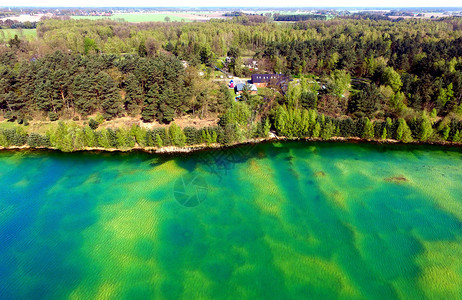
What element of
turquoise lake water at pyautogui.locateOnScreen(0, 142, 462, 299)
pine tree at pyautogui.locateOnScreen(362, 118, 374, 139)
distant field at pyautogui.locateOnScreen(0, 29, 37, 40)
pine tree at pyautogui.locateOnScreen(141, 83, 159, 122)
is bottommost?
turquoise lake water at pyautogui.locateOnScreen(0, 142, 462, 299)

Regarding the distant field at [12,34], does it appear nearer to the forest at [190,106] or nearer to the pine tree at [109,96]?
the forest at [190,106]

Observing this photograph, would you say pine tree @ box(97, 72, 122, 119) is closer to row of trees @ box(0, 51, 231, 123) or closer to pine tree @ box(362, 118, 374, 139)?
row of trees @ box(0, 51, 231, 123)

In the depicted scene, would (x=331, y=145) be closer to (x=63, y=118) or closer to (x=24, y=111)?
(x=63, y=118)

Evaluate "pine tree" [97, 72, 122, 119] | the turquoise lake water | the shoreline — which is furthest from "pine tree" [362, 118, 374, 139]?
"pine tree" [97, 72, 122, 119]

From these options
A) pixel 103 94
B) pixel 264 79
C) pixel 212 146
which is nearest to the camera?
pixel 212 146

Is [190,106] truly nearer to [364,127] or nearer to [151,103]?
[151,103]

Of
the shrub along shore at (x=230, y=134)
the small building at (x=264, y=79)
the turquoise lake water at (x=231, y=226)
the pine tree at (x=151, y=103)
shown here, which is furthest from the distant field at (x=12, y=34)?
the small building at (x=264, y=79)

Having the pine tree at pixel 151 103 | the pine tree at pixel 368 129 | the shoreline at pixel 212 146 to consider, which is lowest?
the shoreline at pixel 212 146

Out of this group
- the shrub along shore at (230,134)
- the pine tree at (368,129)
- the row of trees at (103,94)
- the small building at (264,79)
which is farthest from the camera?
the small building at (264,79)

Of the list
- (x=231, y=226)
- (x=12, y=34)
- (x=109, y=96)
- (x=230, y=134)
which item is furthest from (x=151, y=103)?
(x=12, y=34)
